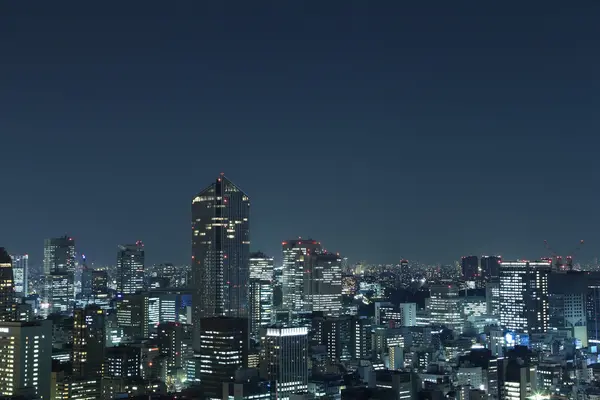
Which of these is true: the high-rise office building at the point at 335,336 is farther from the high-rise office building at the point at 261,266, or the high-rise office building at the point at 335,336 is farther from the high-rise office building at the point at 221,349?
the high-rise office building at the point at 261,266

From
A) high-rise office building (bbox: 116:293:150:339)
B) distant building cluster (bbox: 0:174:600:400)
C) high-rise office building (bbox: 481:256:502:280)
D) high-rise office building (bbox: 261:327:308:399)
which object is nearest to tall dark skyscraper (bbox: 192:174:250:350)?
distant building cluster (bbox: 0:174:600:400)

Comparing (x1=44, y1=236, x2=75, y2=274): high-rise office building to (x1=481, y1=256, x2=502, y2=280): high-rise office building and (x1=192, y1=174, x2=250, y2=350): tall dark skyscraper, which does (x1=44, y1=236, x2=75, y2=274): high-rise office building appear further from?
(x1=481, y1=256, x2=502, y2=280): high-rise office building

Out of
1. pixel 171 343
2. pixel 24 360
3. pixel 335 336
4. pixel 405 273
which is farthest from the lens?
pixel 405 273

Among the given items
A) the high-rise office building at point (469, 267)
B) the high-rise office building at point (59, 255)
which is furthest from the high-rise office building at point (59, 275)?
the high-rise office building at point (469, 267)

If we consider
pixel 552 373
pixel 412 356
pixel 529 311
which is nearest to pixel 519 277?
pixel 529 311

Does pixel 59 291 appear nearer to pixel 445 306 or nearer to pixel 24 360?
pixel 445 306

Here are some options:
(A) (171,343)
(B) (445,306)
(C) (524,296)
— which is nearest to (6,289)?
(A) (171,343)
